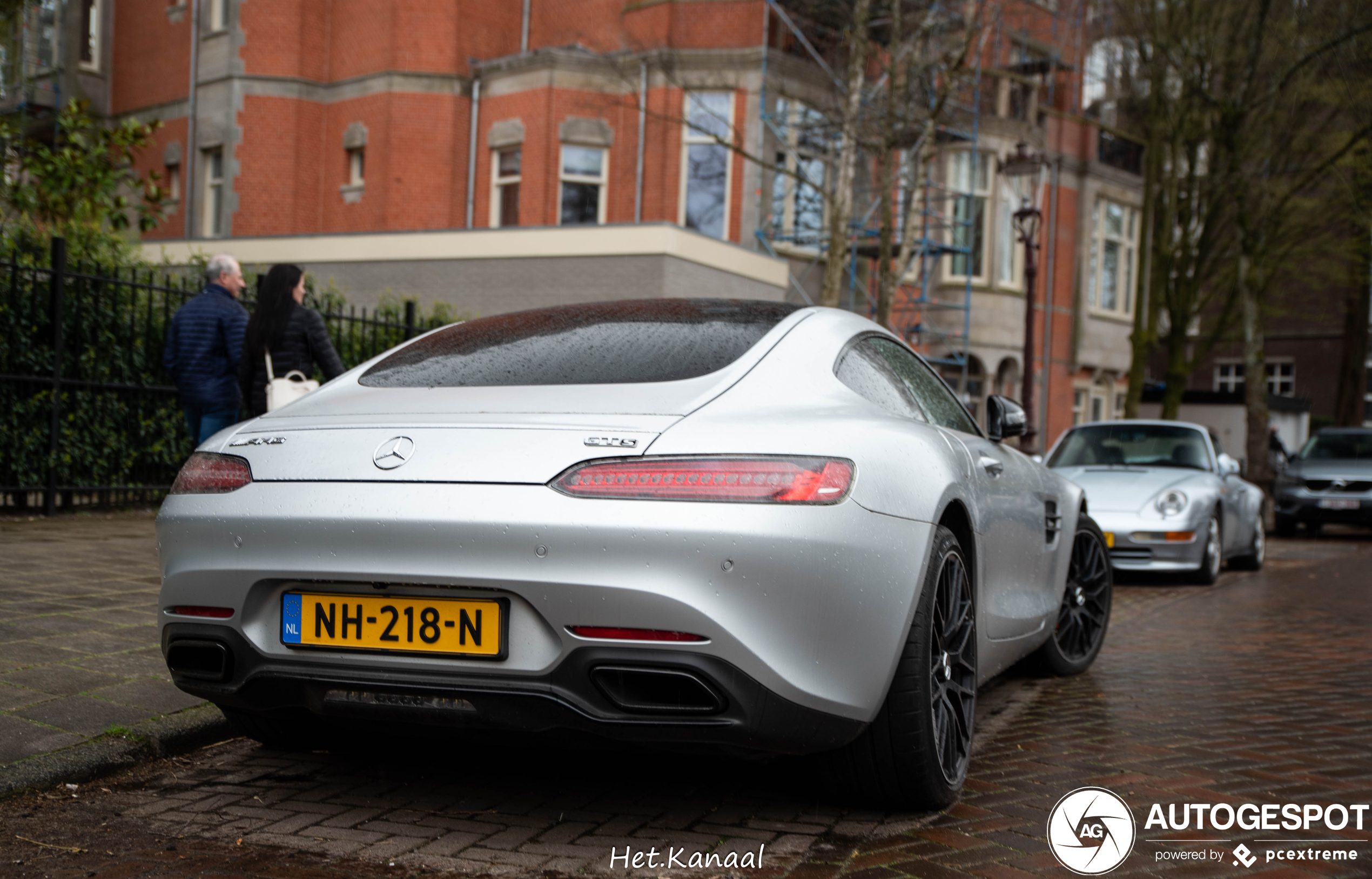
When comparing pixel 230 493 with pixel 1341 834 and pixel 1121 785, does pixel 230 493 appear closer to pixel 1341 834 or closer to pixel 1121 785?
pixel 1121 785

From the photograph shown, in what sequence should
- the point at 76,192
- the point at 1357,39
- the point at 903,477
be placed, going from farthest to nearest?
the point at 1357,39 < the point at 76,192 < the point at 903,477

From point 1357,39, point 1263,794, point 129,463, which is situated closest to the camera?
point 1263,794

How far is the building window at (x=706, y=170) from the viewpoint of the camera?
75.5 ft

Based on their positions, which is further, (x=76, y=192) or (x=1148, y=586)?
(x=76, y=192)

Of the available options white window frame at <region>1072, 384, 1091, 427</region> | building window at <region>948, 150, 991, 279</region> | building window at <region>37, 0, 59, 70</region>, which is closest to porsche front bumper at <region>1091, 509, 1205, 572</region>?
building window at <region>948, 150, 991, 279</region>

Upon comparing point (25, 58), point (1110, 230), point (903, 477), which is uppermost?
point (25, 58)

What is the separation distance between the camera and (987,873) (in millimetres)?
3092

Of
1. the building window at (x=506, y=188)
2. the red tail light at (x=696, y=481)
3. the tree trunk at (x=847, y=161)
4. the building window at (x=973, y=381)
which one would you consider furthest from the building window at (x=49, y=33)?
the red tail light at (x=696, y=481)

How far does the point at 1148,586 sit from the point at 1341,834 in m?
7.65

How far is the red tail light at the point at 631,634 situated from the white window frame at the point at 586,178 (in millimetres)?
21344

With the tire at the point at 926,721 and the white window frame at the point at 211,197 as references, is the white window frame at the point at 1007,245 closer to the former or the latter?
the white window frame at the point at 211,197

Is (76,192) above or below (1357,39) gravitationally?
below

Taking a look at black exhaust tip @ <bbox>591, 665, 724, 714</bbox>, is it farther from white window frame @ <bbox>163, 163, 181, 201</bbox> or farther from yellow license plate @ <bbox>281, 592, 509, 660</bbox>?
white window frame @ <bbox>163, 163, 181, 201</bbox>

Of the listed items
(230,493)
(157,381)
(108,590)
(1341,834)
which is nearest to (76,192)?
(157,381)
